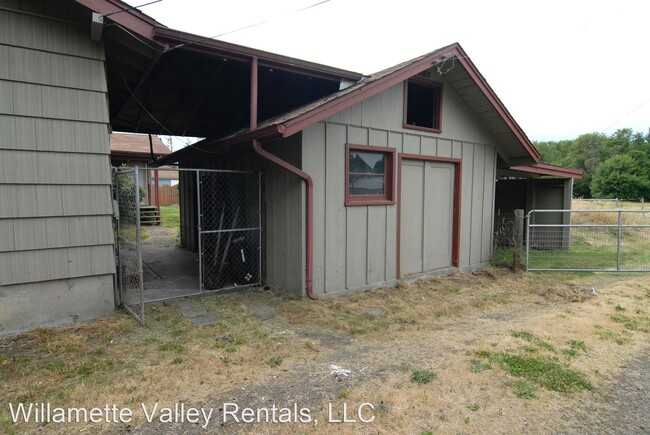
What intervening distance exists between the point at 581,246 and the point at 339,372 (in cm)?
1009

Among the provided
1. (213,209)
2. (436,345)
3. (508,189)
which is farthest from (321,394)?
(508,189)

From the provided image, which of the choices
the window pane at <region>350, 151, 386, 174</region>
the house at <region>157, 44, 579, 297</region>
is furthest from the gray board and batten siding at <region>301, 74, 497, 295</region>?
the window pane at <region>350, 151, 386, 174</region>

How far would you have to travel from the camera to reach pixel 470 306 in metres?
5.40

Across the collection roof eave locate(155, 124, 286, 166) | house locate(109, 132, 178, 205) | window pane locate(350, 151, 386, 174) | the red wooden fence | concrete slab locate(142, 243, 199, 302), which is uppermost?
house locate(109, 132, 178, 205)

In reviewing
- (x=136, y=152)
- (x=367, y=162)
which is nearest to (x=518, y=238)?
(x=367, y=162)

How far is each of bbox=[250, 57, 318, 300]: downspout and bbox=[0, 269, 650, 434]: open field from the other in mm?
432

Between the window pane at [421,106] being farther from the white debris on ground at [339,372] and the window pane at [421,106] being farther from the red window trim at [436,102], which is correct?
the white debris on ground at [339,372]

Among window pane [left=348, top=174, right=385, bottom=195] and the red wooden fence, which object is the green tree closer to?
the red wooden fence

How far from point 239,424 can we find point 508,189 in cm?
1117

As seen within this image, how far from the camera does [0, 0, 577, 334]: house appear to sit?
4039 millimetres

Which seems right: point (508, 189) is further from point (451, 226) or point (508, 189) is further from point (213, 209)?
point (213, 209)

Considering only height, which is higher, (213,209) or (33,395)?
(213,209)

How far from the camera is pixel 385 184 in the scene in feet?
20.7

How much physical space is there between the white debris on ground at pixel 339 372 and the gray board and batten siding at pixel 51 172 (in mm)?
3036
